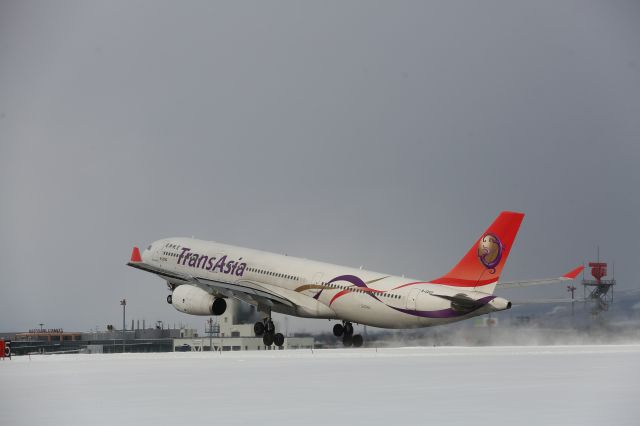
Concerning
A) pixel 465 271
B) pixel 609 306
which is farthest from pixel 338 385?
pixel 609 306

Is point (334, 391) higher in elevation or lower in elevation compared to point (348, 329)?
lower

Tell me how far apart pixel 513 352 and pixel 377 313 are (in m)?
8.32

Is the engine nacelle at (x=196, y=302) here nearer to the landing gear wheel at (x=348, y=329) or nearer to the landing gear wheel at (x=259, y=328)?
the landing gear wheel at (x=259, y=328)

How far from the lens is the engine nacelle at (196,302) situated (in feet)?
223

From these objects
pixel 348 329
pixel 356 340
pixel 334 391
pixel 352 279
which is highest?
pixel 352 279

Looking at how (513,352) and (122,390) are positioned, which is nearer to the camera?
(122,390)

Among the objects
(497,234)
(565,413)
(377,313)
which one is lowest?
(565,413)

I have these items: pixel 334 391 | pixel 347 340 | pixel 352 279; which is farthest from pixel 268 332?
pixel 334 391

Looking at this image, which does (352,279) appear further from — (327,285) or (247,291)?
(247,291)

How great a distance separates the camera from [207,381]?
40.2 m

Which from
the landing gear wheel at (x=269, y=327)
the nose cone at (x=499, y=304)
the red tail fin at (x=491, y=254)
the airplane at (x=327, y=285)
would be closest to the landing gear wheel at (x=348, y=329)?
the airplane at (x=327, y=285)

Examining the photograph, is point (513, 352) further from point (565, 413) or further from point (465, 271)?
point (565, 413)

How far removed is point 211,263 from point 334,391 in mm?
38573

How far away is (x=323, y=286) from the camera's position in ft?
214
